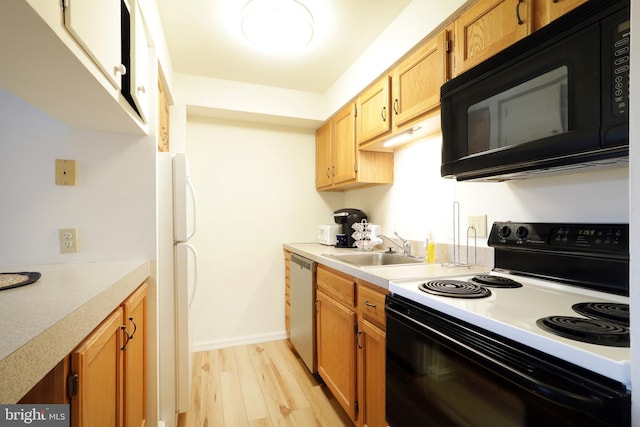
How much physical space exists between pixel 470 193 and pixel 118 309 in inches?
68.6

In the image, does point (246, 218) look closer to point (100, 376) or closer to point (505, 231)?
point (100, 376)

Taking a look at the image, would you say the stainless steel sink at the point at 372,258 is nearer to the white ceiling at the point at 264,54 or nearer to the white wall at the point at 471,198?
the white wall at the point at 471,198

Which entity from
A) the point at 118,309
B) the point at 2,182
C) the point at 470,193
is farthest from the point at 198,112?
the point at 470,193

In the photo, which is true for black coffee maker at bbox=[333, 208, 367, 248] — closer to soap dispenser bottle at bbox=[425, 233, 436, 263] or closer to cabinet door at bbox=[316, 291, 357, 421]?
cabinet door at bbox=[316, 291, 357, 421]

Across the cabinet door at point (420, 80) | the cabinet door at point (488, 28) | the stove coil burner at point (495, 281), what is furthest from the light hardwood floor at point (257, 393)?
the cabinet door at point (488, 28)

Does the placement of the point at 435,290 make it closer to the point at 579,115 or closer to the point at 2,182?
the point at 579,115

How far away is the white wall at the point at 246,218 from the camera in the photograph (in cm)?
279

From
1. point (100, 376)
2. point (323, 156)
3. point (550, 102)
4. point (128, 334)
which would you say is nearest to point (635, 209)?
point (550, 102)

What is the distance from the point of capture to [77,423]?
0.75 metres

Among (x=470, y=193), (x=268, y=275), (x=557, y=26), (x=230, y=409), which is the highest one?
(x=557, y=26)

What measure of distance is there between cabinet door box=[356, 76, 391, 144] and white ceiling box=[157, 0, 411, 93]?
13.5 inches

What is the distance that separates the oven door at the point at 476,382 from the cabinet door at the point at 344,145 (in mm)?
1429

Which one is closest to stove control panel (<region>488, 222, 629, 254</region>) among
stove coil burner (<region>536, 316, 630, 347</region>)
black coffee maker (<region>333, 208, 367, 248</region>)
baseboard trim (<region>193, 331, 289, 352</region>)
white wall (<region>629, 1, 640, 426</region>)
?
stove coil burner (<region>536, 316, 630, 347</region>)

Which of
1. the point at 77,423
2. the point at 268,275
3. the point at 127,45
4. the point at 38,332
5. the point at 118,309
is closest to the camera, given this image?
the point at 38,332
